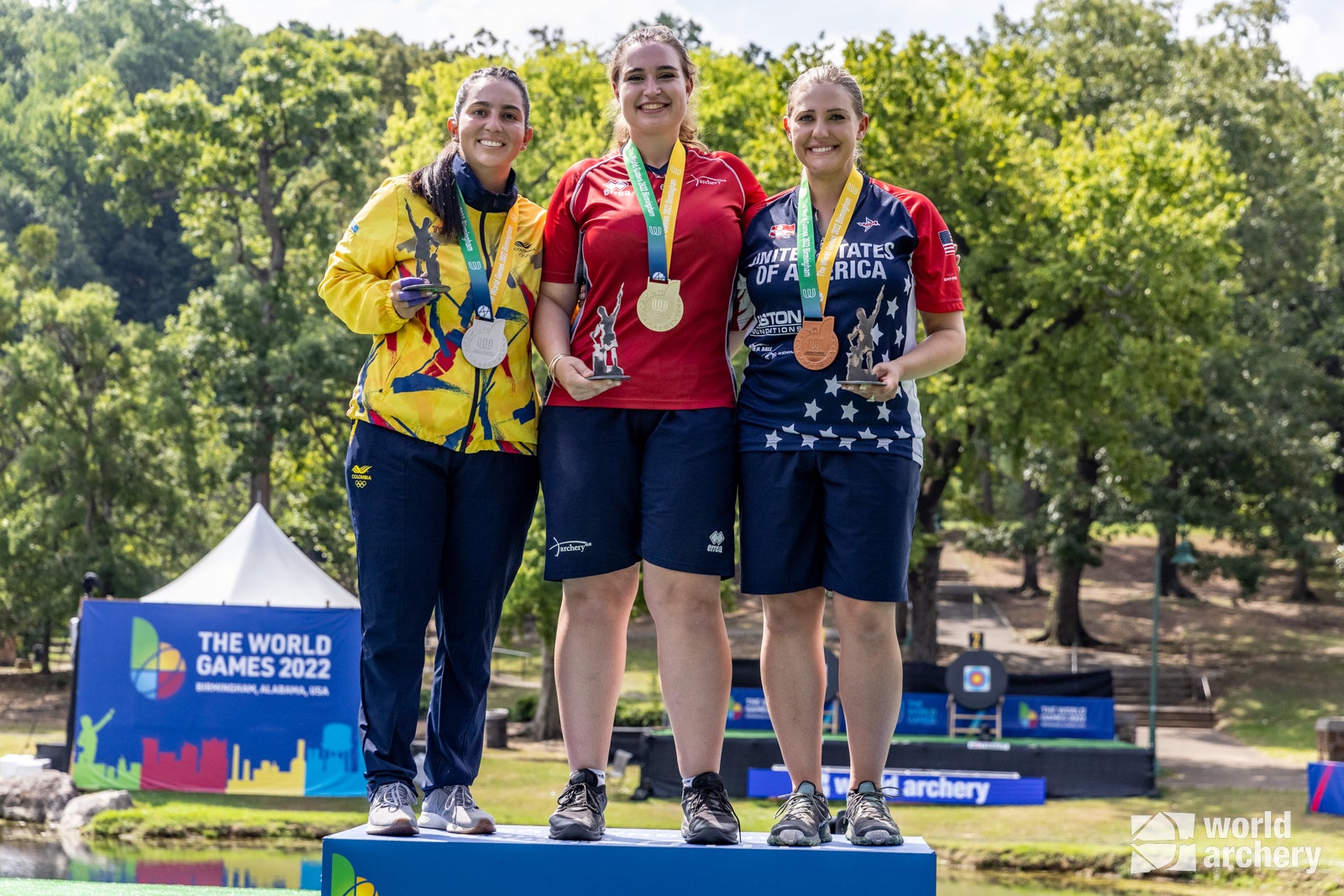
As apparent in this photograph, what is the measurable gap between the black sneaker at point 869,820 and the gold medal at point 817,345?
3.54 feet

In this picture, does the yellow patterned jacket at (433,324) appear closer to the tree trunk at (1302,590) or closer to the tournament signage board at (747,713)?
the tournament signage board at (747,713)

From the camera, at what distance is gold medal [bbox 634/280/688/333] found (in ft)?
11.0

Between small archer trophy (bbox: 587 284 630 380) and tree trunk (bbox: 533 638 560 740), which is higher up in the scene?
small archer trophy (bbox: 587 284 630 380)

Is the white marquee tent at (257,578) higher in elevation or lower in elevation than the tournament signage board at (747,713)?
higher

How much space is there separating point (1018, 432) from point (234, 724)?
1039 cm

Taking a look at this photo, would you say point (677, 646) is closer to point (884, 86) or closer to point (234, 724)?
point (234, 724)

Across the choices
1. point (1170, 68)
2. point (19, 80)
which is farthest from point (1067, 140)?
point (19, 80)

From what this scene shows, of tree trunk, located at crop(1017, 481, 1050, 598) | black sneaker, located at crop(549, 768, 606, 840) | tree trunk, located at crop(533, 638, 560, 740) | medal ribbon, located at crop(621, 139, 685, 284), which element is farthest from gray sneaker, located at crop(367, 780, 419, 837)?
tree trunk, located at crop(1017, 481, 1050, 598)

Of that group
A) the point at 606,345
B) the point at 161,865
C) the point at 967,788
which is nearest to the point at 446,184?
the point at 606,345

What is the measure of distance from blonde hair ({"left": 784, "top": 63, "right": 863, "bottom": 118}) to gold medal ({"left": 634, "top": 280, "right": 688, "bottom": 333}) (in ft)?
2.08

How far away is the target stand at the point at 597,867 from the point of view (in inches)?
121

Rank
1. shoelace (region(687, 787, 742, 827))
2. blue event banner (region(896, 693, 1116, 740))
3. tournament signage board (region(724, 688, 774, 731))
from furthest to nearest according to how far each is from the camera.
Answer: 1. blue event banner (region(896, 693, 1116, 740))
2. tournament signage board (region(724, 688, 774, 731))
3. shoelace (region(687, 787, 742, 827))

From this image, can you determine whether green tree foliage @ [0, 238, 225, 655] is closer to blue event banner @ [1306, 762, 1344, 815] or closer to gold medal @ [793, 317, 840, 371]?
blue event banner @ [1306, 762, 1344, 815]

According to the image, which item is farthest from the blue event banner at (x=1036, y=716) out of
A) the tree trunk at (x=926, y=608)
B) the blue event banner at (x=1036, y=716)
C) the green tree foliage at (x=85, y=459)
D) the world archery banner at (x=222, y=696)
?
the green tree foliage at (x=85, y=459)
